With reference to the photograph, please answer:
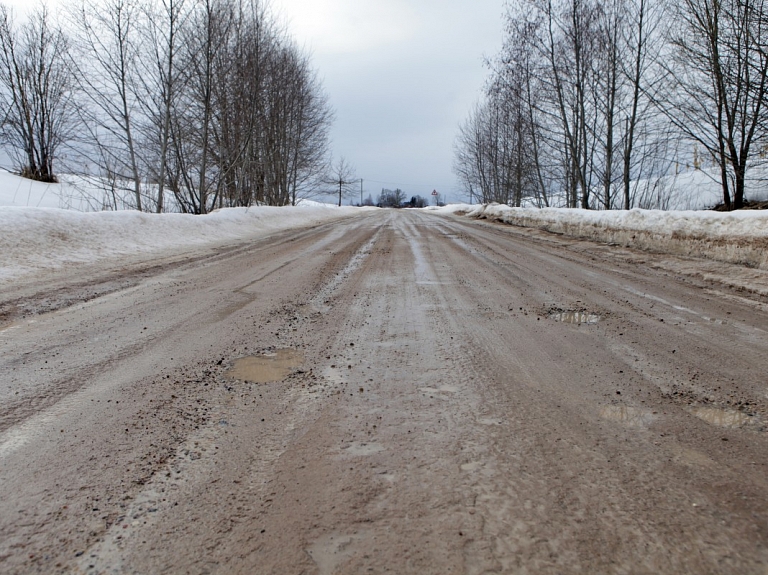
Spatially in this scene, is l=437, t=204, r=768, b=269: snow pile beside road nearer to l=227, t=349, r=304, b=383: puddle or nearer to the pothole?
the pothole

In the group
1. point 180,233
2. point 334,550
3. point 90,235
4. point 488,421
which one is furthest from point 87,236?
point 334,550

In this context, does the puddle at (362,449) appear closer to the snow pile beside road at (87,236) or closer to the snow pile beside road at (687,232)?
the snow pile beside road at (87,236)

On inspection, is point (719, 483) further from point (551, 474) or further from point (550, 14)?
point (550, 14)

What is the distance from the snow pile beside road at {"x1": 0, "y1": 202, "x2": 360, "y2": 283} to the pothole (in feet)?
19.9

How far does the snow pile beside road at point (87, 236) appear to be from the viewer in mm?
6168

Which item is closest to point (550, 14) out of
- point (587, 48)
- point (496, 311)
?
point (587, 48)

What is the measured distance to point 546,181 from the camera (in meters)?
23.3

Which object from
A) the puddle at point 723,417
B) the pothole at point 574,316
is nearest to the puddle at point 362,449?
the puddle at point 723,417

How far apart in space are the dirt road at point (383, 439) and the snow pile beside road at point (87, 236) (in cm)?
288

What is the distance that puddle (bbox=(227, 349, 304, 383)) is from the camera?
7.91 ft

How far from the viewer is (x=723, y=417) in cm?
196

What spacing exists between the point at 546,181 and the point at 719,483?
78.5 feet

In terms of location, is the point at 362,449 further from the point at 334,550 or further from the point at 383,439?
the point at 334,550

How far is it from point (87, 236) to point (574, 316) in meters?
8.06
